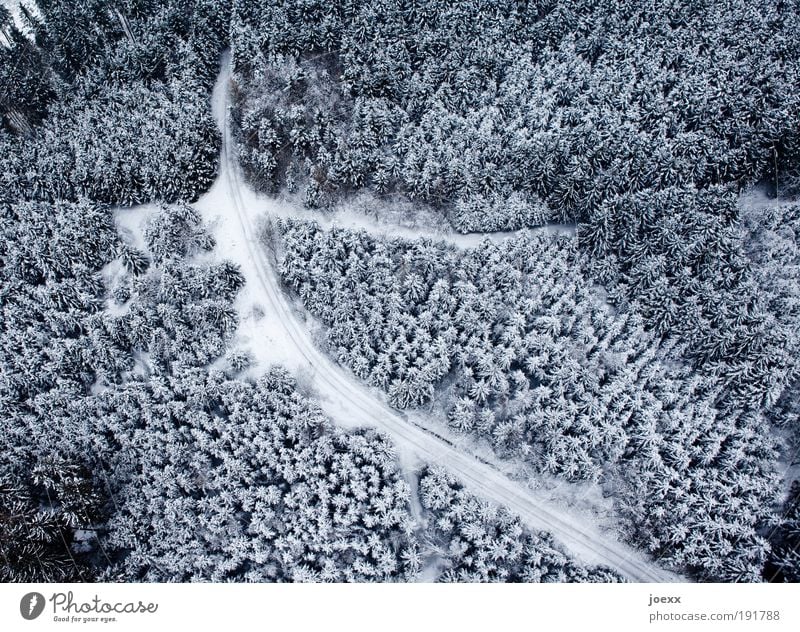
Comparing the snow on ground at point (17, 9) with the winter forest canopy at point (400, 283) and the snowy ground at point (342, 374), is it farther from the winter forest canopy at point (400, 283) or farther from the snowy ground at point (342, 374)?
the snowy ground at point (342, 374)

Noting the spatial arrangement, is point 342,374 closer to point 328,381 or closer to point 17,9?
point 328,381

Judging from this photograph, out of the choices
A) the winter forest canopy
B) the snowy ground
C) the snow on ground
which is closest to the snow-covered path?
the snowy ground

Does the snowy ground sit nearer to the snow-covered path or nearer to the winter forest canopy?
the snow-covered path

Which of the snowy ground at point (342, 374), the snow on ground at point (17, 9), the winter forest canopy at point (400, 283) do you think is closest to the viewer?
the winter forest canopy at point (400, 283)

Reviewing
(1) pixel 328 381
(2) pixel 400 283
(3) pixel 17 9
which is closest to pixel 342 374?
(1) pixel 328 381

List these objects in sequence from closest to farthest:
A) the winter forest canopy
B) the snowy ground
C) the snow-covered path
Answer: the winter forest canopy, the snow-covered path, the snowy ground

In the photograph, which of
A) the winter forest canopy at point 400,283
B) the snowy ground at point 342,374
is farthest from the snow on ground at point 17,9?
the snowy ground at point 342,374
